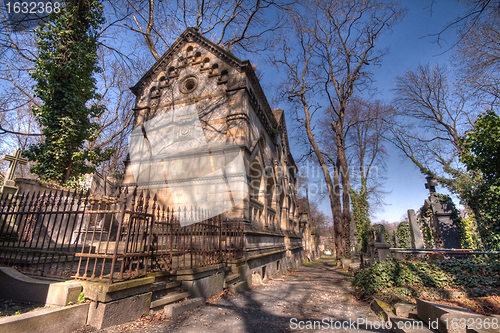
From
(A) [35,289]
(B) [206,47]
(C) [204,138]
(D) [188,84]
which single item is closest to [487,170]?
(C) [204,138]

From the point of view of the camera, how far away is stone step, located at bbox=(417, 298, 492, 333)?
2.90 m

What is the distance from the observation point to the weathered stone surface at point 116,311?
3.46 metres

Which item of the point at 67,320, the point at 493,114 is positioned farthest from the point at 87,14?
the point at 493,114

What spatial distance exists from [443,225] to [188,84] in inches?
573

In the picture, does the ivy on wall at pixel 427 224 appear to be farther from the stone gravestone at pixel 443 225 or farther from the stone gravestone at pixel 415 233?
the stone gravestone at pixel 415 233

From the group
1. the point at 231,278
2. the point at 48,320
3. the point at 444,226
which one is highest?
the point at 444,226

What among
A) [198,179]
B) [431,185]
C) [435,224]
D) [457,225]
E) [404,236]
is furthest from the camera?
[404,236]

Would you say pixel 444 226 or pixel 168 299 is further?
pixel 444 226

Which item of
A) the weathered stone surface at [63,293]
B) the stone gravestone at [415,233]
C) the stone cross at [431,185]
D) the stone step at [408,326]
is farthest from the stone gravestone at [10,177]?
the stone cross at [431,185]

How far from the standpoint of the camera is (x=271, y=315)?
5.18 meters

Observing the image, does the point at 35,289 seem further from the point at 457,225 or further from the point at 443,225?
the point at 457,225

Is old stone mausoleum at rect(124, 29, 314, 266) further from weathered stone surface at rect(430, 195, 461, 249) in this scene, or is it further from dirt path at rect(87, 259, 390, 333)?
weathered stone surface at rect(430, 195, 461, 249)

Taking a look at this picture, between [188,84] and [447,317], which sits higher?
[188,84]

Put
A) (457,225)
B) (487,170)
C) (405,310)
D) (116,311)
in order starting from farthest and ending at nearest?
(457,225) < (487,170) < (405,310) < (116,311)
